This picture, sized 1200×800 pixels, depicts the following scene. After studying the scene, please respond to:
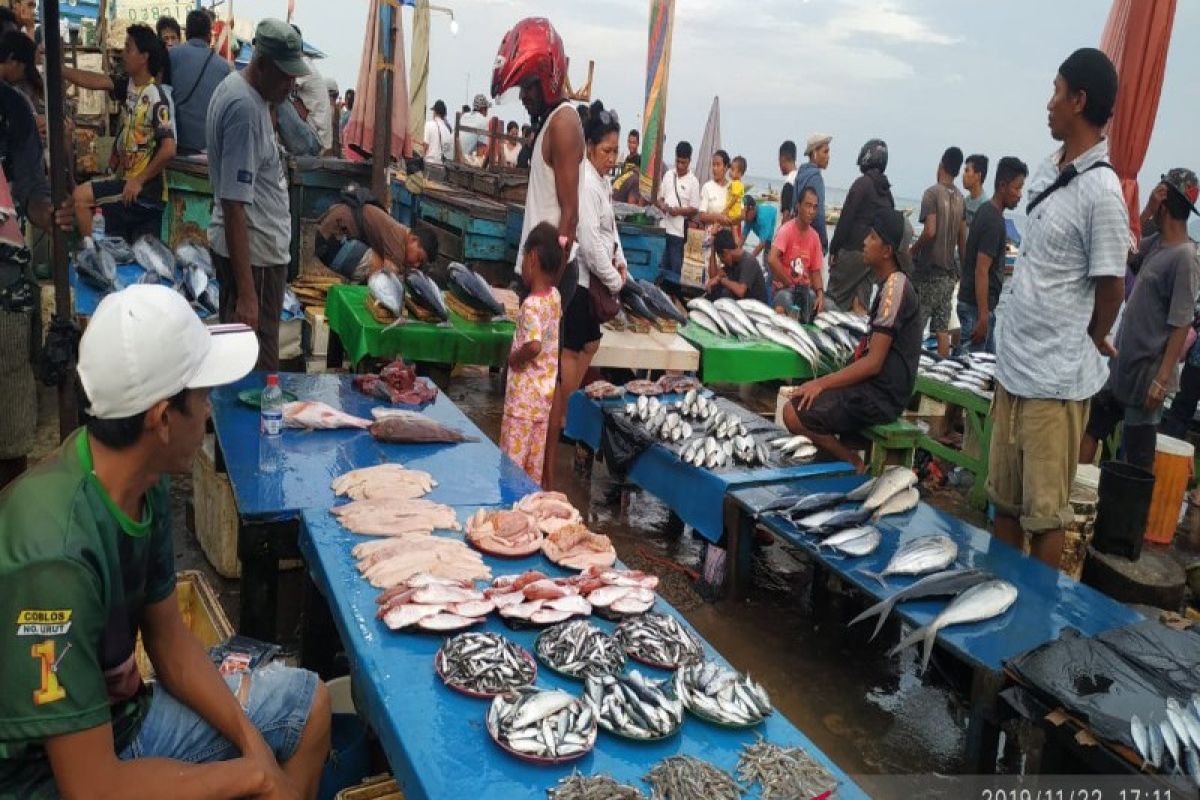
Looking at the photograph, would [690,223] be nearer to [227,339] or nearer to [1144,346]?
[1144,346]

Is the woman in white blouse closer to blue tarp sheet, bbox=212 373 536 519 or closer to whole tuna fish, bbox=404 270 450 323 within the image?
whole tuna fish, bbox=404 270 450 323

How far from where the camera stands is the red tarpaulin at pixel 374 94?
33.8ft

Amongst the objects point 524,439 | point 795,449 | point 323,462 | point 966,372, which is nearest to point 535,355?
point 524,439

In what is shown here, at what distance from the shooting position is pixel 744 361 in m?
7.62

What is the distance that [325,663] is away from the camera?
3.66 meters

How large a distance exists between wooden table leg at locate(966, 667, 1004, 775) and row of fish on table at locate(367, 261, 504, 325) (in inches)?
173

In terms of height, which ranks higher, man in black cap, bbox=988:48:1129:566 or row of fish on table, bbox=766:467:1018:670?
man in black cap, bbox=988:48:1129:566

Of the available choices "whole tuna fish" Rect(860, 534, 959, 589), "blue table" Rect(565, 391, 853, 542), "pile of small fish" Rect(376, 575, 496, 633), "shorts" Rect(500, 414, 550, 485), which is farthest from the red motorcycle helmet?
"pile of small fish" Rect(376, 575, 496, 633)

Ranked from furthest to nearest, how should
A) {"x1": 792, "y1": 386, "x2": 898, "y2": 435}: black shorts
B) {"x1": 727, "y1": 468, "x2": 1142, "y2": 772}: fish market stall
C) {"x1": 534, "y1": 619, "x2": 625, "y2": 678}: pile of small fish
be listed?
{"x1": 792, "y1": 386, "x2": 898, "y2": 435}: black shorts, {"x1": 727, "y1": 468, "x2": 1142, "y2": 772}: fish market stall, {"x1": 534, "y1": 619, "x2": 625, "y2": 678}: pile of small fish

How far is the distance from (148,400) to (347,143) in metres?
9.60

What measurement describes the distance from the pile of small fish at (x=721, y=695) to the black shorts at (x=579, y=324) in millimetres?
3738

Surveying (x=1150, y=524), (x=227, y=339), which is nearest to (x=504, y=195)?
(x=1150, y=524)

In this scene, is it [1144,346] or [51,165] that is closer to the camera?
[51,165]

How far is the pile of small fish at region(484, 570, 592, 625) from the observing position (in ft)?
9.70
